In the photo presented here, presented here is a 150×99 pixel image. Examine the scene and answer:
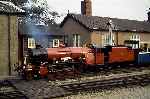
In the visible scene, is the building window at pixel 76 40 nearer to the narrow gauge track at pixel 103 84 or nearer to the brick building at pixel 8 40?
the brick building at pixel 8 40

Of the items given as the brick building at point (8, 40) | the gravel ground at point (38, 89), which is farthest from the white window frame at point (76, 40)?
the gravel ground at point (38, 89)

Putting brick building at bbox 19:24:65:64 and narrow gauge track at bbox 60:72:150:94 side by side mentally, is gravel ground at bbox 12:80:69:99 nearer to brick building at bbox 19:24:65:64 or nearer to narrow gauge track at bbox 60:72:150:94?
narrow gauge track at bbox 60:72:150:94

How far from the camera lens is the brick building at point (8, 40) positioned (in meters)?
22.9

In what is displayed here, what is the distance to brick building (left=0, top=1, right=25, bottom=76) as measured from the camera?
22.9 metres

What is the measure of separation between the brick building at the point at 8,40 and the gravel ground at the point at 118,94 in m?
8.97

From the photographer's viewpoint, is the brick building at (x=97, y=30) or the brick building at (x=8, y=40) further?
the brick building at (x=97, y=30)

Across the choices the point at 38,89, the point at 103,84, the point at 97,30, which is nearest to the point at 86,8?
the point at 97,30

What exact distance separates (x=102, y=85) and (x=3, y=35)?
924 centimetres

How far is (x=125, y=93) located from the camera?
16266 mm

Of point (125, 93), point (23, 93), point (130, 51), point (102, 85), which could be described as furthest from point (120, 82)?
point (130, 51)

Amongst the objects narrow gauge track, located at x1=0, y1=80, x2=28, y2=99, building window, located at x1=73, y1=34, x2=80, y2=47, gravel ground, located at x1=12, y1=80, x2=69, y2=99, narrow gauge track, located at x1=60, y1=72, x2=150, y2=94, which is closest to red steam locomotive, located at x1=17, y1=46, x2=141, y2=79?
gravel ground, located at x1=12, y1=80, x2=69, y2=99

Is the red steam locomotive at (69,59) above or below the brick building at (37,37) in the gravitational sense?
below

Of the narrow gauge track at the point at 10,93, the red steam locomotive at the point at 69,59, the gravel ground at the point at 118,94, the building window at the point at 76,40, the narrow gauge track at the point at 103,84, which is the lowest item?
the gravel ground at the point at 118,94

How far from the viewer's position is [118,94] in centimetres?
1605
